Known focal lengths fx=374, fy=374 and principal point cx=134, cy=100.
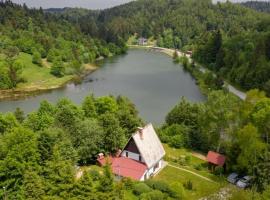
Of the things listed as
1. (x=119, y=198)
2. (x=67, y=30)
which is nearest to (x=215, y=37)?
(x=67, y=30)

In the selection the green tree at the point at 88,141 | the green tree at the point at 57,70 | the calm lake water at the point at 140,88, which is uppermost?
the green tree at the point at 88,141

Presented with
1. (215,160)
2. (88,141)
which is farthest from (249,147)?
(88,141)

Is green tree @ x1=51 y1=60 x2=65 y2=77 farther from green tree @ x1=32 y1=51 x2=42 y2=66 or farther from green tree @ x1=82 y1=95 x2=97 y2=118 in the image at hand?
green tree @ x1=82 y1=95 x2=97 y2=118

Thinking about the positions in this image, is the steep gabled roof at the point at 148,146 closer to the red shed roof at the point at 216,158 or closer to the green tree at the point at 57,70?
the red shed roof at the point at 216,158

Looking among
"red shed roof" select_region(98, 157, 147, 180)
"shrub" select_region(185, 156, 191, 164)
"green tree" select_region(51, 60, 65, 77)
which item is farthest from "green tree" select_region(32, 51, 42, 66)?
"red shed roof" select_region(98, 157, 147, 180)

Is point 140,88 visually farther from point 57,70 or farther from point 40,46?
point 40,46

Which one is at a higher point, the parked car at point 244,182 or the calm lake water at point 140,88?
the parked car at point 244,182

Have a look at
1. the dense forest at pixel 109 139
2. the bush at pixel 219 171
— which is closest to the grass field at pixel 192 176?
the bush at pixel 219 171
